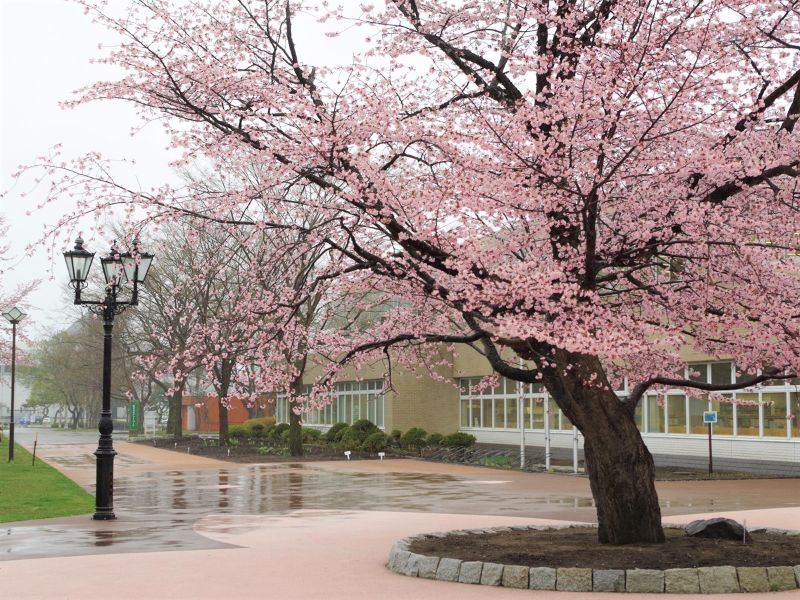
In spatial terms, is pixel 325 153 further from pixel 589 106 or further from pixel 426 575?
pixel 426 575

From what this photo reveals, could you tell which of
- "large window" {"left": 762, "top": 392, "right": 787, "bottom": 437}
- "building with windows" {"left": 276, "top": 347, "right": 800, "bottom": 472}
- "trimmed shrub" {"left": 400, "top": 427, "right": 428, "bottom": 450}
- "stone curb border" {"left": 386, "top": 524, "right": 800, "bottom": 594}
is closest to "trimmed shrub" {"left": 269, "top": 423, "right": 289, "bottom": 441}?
"building with windows" {"left": 276, "top": 347, "right": 800, "bottom": 472}

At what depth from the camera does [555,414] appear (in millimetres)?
39688

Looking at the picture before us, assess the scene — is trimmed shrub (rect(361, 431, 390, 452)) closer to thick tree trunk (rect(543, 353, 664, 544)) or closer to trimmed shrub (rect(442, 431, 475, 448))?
trimmed shrub (rect(442, 431, 475, 448))

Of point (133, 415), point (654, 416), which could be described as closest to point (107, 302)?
point (654, 416)

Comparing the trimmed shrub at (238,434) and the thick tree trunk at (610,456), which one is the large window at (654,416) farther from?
the trimmed shrub at (238,434)

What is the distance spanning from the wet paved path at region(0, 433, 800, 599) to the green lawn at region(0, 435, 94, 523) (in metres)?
0.79

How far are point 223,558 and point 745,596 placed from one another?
228 inches

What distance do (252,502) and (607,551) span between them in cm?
1040

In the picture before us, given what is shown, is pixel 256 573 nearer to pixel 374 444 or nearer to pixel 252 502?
pixel 252 502

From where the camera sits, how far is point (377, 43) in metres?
12.7

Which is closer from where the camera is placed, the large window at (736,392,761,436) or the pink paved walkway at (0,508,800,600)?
the pink paved walkway at (0,508,800,600)

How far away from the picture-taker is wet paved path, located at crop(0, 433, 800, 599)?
33.4 feet

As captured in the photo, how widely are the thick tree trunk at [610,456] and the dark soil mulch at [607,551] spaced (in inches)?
9.4

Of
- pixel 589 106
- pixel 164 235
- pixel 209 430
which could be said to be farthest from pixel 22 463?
pixel 209 430
